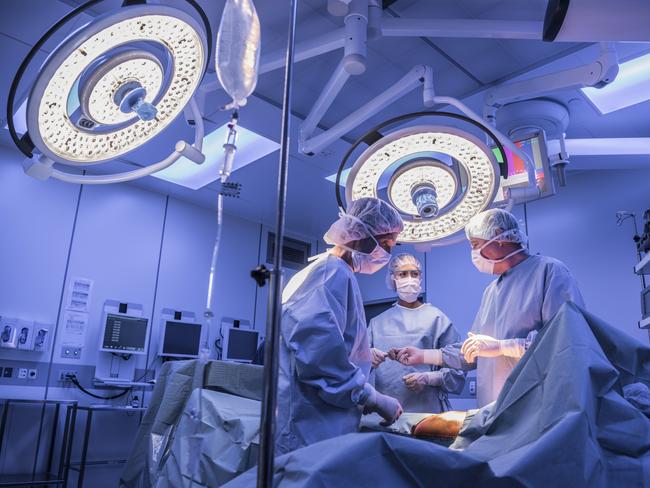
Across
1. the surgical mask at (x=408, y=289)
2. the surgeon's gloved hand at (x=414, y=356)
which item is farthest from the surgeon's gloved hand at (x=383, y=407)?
the surgical mask at (x=408, y=289)

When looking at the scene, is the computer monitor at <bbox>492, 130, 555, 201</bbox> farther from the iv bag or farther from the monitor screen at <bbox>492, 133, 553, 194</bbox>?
the iv bag

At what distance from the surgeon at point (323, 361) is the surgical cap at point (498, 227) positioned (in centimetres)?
59

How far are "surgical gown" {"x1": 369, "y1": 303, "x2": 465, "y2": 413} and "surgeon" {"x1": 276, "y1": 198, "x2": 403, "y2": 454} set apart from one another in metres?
1.00

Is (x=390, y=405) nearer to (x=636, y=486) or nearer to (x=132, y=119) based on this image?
(x=636, y=486)

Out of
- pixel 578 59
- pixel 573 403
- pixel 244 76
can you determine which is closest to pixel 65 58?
pixel 244 76

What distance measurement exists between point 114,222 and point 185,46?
3.80 metres

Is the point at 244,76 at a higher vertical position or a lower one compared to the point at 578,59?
lower

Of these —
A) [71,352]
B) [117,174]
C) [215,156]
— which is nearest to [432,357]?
[117,174]

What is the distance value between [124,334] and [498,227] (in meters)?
3.34

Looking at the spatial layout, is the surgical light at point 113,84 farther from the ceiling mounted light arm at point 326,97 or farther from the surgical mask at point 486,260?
the surgical mask at point 486,260

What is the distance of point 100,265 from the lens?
4562 mm

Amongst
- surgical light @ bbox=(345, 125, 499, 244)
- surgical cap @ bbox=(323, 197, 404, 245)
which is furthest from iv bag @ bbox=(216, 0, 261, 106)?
surgical cap @ bbox=(323, 197, 404, 245)

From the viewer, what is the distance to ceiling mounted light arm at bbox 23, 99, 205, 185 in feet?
4.29

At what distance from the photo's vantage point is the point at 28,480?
146 inches
